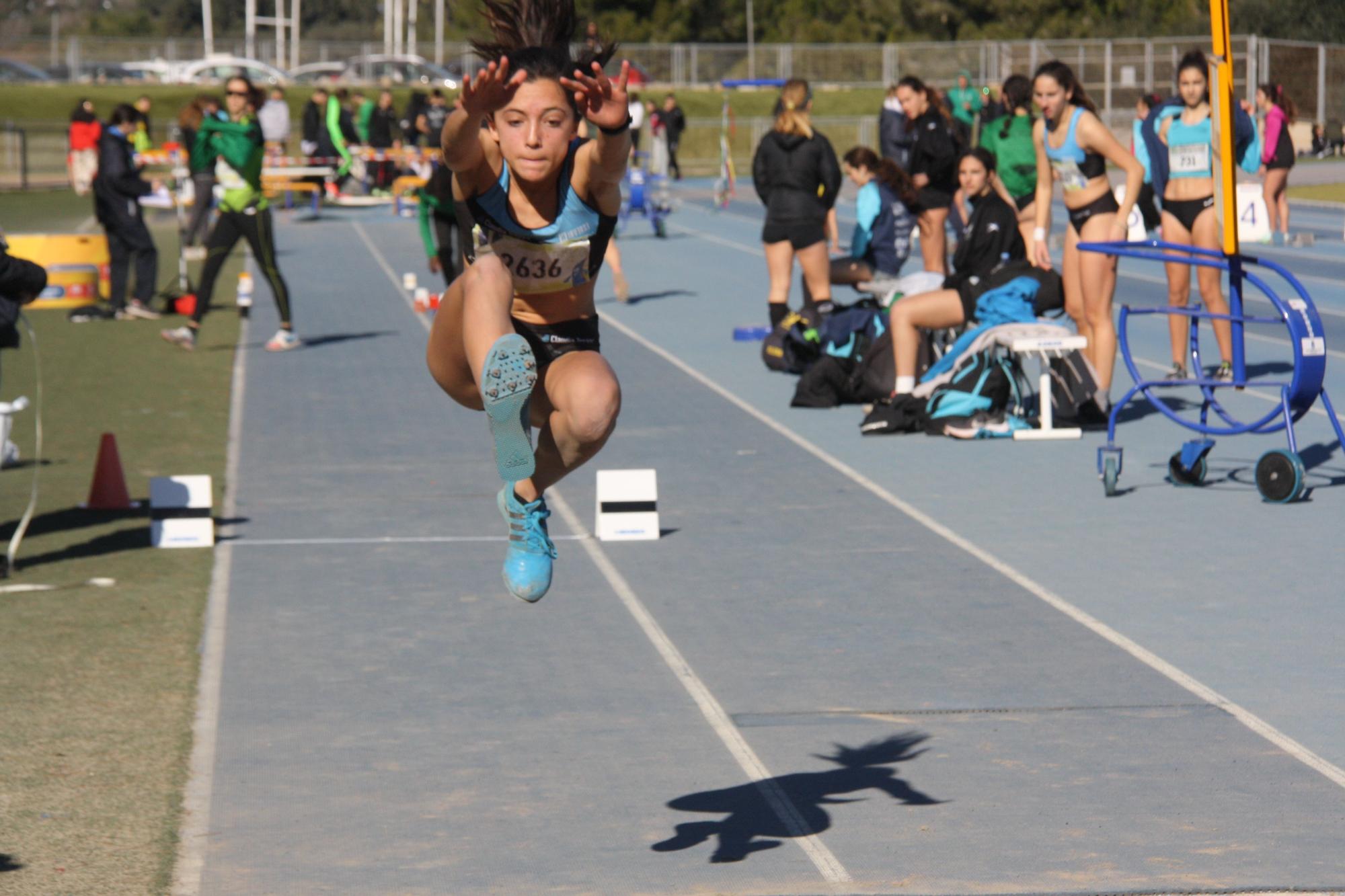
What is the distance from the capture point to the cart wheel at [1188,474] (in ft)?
33.2

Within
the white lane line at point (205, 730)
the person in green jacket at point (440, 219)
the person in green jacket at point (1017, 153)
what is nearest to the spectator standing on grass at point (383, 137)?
the person in green jacket at point (440, 219)

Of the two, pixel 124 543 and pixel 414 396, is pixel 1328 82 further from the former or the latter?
pixel 124 543

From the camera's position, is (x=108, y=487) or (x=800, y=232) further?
(x=800, y=232)

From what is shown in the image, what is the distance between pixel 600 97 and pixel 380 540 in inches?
193

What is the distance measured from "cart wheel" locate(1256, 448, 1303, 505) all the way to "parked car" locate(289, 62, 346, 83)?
5550 centimetres

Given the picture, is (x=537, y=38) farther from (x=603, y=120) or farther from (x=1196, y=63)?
(x=1196, y=63)

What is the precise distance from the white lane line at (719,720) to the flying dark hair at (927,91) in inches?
313

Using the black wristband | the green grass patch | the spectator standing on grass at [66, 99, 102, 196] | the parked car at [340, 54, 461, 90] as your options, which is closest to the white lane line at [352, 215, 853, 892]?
the black wristband

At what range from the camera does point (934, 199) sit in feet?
51.9

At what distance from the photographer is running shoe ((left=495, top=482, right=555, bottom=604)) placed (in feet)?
15.9

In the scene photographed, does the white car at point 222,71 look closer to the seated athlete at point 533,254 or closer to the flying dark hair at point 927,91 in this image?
the flying dark hair at point 927,91

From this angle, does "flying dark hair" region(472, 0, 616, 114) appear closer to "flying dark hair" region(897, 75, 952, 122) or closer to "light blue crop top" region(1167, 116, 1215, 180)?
"light blue crop top" region(1167, 116, 1215, 180)

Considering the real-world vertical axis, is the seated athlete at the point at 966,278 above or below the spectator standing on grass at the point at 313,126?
below

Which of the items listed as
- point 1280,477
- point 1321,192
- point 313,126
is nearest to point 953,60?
point 313,126
